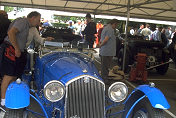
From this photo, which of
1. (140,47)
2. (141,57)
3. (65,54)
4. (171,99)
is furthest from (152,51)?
(65,54)

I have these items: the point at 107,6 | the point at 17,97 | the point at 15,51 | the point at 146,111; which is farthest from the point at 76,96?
the point at 107,6

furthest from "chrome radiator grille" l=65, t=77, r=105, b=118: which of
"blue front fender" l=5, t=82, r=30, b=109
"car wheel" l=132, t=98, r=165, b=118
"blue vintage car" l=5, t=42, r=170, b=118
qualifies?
"car wheel" l=132, t=98, r=165, b=118

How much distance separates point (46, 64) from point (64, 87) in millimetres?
903

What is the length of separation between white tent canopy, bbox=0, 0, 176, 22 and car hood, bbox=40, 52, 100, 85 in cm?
605

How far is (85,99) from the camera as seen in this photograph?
2365 millimetres

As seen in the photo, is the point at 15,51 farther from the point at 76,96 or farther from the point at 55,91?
the point at 76,96

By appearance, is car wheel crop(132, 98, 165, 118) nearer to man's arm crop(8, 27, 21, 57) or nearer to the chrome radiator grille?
the chrome radiator grille

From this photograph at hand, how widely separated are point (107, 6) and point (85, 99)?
932 cm

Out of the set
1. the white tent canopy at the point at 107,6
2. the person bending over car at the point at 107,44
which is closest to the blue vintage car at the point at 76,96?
the person bending over car at the point at 107,44

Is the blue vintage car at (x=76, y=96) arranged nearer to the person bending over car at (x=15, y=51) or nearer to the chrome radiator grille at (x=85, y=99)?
the chrome radiator grille at (x=85, y=99)

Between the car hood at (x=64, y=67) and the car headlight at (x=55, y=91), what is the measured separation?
0.13 metres

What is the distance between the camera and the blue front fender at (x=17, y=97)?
6.94 feet

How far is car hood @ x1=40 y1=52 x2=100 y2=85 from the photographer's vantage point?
8.20 ft

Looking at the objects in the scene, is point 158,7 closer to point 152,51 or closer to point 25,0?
point 152,51
